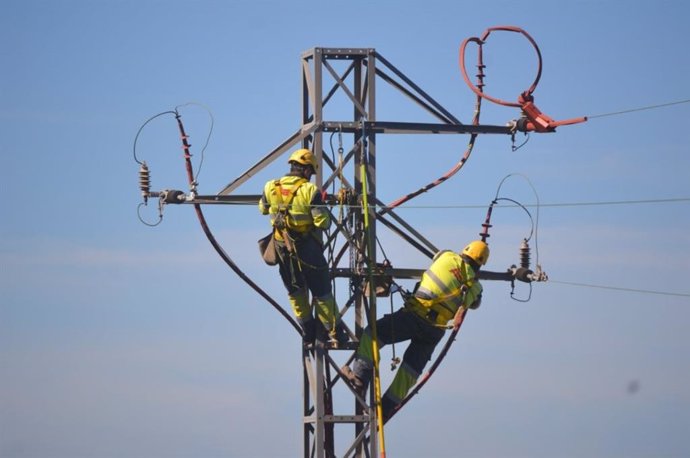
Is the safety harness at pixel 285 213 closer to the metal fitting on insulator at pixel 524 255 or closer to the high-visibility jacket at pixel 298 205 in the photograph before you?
the high-visibility jacket at pixel 298 205

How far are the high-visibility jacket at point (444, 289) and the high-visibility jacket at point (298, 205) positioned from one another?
178 cm

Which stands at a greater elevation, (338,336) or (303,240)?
(303,240)

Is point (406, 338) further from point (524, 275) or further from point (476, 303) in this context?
point (524, 275)

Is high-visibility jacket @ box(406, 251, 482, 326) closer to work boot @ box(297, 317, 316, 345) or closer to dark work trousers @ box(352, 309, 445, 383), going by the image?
dark work trousers @ box(352, 309, 445, 383)

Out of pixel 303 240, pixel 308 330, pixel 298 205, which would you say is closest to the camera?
pixel 298 205

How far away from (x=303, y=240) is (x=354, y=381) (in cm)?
214

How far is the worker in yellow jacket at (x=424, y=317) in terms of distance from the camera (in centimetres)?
2405

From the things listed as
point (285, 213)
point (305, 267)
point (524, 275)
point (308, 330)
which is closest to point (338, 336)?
point (308, 330)

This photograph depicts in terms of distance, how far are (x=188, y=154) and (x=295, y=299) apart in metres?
2.62

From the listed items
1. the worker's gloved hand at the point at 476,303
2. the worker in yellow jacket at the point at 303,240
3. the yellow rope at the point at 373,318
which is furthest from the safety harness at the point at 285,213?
the worker's gloved hand at the point at 476,303

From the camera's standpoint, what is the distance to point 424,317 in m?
24.2

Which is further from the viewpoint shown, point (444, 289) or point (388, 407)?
point (388, 407)

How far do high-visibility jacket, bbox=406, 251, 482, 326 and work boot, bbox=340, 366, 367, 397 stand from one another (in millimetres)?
1246

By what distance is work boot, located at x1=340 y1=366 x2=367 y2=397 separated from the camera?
24.0 m
